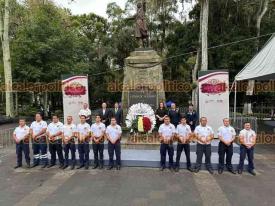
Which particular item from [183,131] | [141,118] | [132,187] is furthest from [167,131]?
[141,118]

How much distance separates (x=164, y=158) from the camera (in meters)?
9.64

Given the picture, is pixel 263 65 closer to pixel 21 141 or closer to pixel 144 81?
pixel 144 81

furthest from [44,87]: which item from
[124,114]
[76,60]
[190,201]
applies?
[190,201]

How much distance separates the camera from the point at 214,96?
12.9 meters

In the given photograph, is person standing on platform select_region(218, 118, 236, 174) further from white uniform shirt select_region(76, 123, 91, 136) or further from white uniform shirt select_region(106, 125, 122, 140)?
white uniform shirt select_region(76, 123, 91, 136)

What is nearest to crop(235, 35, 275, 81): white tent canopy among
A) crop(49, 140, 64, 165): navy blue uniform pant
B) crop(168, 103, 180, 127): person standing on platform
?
crop(168, 103, 180, 127): person standing on platform

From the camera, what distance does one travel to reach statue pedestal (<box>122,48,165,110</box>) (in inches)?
527

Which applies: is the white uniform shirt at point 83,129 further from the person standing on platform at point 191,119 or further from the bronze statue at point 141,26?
the bronze statue at point 141,26

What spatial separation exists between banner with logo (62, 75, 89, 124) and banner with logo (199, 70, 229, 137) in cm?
479

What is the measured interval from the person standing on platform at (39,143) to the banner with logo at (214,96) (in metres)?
5.83

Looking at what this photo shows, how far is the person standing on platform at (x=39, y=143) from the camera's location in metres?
10.1

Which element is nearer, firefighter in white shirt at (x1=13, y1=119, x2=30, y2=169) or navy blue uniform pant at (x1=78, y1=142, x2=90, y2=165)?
navy blue uniform pant at (x1=78, y1=142, x2=90, y2=165)

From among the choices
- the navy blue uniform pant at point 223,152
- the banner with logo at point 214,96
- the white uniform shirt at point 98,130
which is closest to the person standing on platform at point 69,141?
the white uniform shirt at point 98,130

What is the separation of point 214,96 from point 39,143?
647cm
